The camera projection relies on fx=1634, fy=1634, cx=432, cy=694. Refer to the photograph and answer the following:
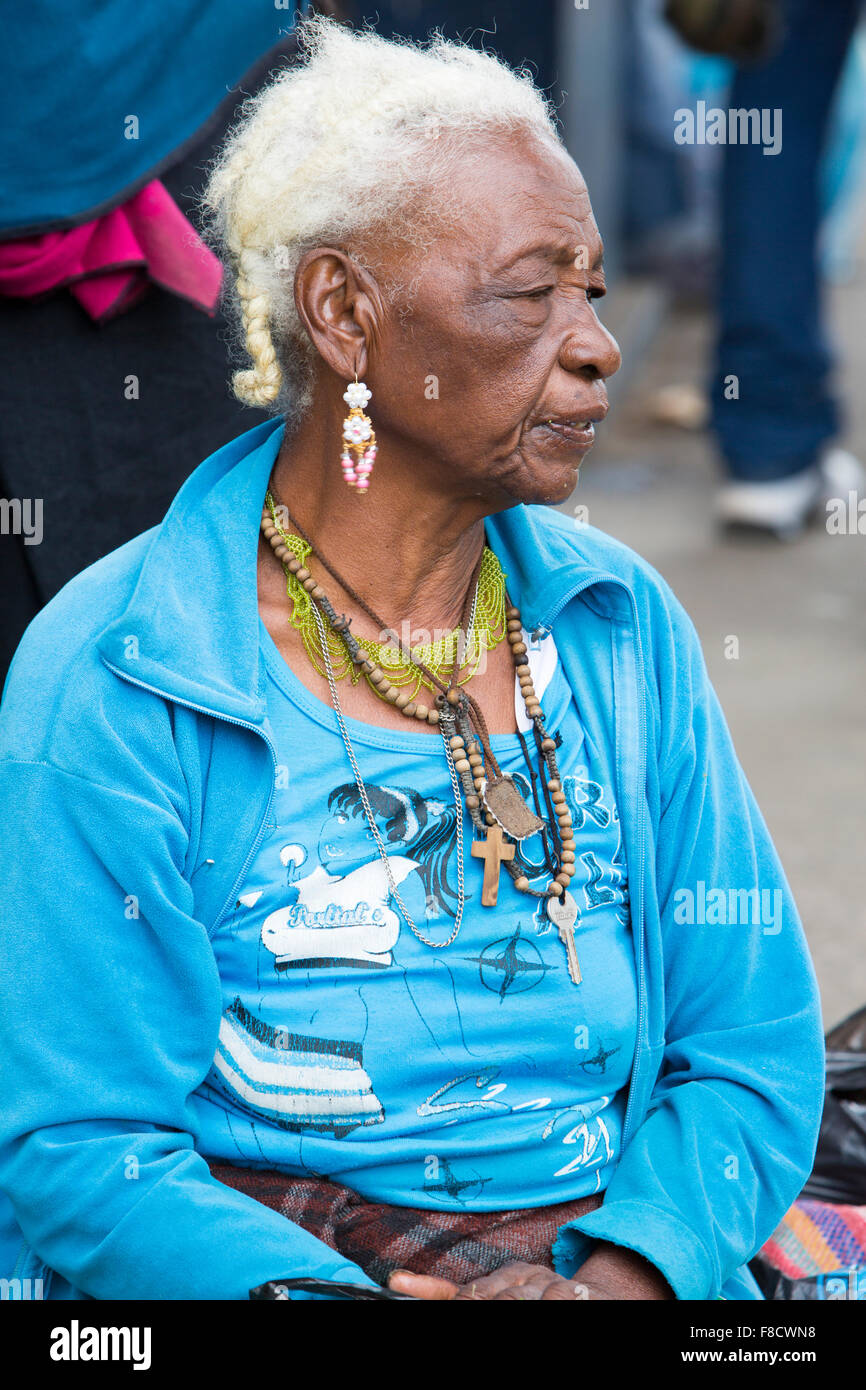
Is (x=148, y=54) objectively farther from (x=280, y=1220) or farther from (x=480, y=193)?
(x=280, y=1220)

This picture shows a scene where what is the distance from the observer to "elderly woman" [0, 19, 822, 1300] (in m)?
1.68

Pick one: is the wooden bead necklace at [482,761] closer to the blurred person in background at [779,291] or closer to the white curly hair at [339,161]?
the white curly hair at [339,161]

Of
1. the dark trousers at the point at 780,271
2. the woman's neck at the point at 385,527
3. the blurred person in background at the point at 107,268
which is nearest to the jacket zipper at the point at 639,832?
the woman's neck at the point at 385,527

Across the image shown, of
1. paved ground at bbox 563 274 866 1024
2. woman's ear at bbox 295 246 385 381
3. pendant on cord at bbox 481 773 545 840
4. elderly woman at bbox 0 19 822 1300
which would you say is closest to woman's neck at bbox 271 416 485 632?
elderly woman at bbox 0 19 822 1300

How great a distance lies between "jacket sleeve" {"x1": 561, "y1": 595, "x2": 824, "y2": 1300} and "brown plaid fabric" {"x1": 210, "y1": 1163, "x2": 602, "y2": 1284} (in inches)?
4.8

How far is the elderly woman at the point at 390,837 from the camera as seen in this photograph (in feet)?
5.52

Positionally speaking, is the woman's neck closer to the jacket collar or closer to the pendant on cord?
the jacket collar

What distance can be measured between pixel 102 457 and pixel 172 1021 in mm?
1156

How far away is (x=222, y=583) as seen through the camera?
6.00 ft

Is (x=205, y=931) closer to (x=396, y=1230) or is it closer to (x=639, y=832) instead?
(x=396, y=1230)

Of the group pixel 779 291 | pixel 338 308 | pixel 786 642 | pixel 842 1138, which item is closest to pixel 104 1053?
pixel 338 308

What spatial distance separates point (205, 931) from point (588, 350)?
2.50 feet

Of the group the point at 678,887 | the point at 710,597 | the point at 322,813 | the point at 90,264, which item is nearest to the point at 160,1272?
the point at 322,813

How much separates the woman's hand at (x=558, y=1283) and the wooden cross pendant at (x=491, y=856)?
15.7 inches
